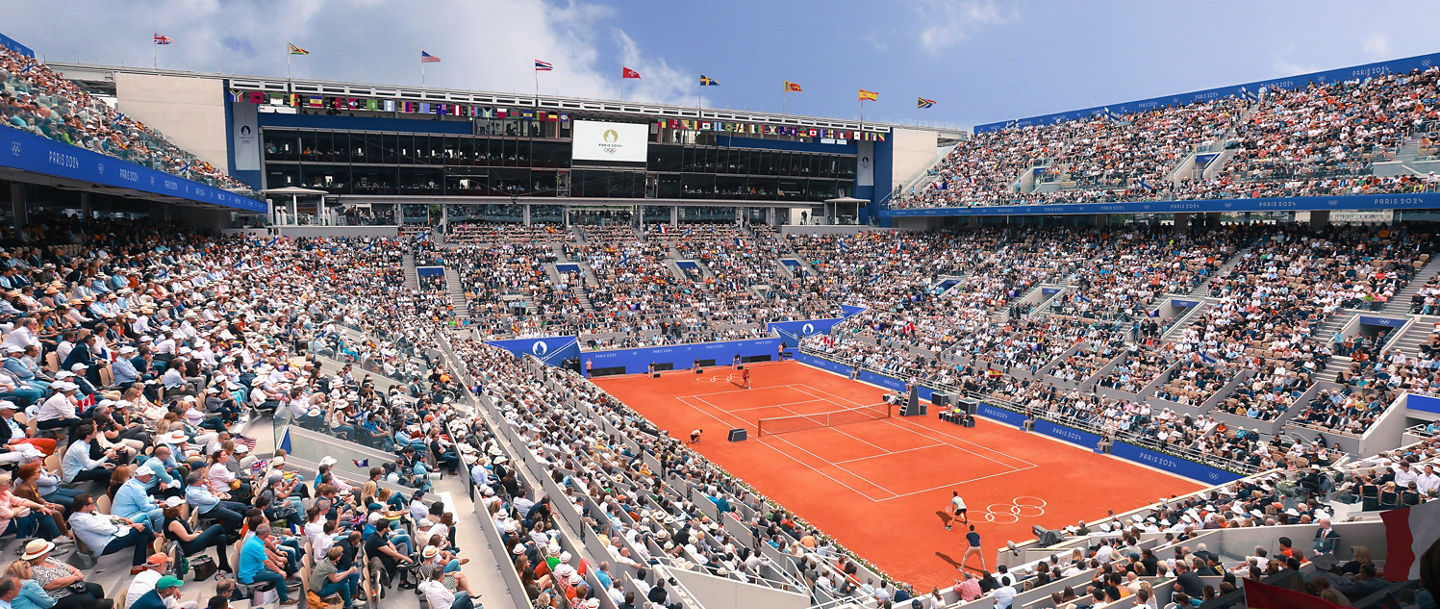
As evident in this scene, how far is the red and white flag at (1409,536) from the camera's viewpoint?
5055 millimetres

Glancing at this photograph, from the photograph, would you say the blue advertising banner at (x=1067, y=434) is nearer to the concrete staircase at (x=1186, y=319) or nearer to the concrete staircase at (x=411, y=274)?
the concrete staircase at (x=1186, y=319)

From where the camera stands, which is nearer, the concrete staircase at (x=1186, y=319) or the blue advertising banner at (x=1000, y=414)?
the blue advertising banner at (x=1000, y=414)

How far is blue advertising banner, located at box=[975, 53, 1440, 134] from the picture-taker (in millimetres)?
41281

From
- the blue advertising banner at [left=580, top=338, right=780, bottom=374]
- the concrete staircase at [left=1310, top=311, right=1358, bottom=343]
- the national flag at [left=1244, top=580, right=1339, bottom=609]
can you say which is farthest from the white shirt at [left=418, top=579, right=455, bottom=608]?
the blue advertising banner at [left=580, top=338, right=780, bottom=374]

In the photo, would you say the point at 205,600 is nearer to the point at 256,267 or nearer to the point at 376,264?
the point at 256,267

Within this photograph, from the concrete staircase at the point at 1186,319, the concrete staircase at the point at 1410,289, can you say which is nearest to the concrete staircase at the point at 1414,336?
the concrete staircase at the point at 1410,289

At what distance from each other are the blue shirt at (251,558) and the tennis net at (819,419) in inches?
956

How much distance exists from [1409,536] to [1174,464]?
2370cm

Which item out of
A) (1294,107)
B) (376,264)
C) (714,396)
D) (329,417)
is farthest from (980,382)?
(376,264)

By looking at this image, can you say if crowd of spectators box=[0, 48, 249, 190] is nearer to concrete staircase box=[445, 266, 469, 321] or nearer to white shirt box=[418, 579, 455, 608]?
white shirt box=[418, 579, 455, 608]

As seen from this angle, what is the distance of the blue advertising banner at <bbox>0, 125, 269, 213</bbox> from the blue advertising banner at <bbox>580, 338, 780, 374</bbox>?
71.2ft

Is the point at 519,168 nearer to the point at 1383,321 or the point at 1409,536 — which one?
the point at 1383,321

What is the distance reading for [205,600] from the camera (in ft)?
28.1

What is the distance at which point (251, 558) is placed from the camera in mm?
8727
